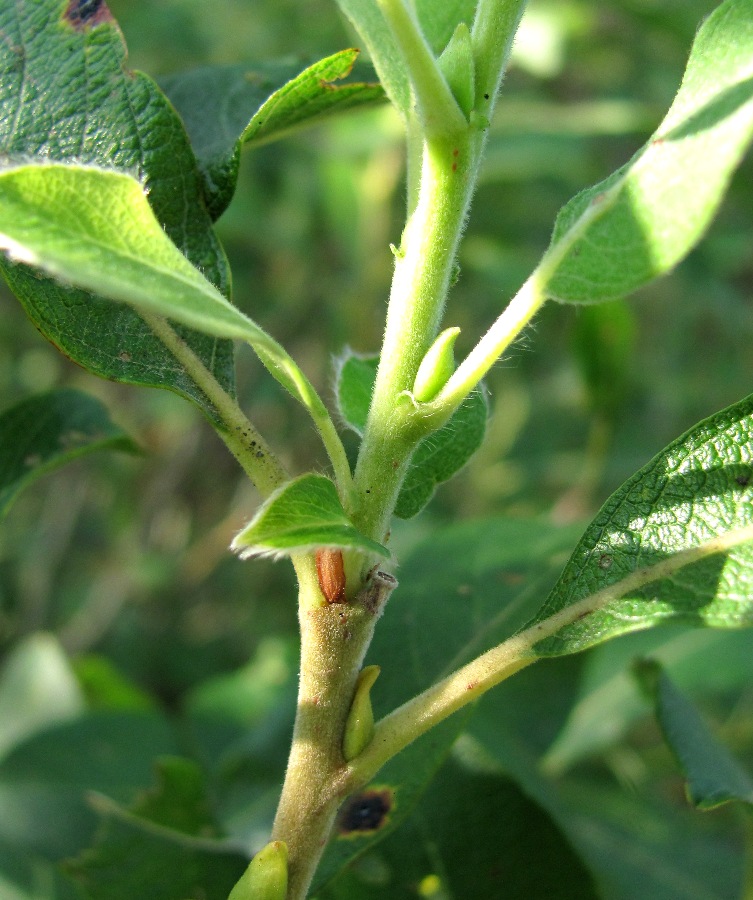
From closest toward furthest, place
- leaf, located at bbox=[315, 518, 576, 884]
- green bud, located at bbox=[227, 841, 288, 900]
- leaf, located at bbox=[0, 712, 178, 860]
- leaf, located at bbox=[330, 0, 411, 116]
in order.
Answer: green bud, located at bbox=[227, 841, 288, 900] → leaf, located at bbox=[330, 0, 411, 116] → leaf, located at bbox=[315, 518, 576, 884] → leaf, located at bbox=[0, 712, 178, 860]

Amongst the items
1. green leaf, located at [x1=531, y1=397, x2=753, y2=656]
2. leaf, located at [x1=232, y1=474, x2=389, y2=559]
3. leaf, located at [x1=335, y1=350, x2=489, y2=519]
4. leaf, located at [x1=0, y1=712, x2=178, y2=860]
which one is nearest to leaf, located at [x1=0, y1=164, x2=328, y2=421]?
leaf, located at [x1=232, y1=474, x2=389, y2=559]

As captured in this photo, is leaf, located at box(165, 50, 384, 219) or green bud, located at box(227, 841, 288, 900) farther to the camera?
leaf, located at box(165, 50, 384, 219)

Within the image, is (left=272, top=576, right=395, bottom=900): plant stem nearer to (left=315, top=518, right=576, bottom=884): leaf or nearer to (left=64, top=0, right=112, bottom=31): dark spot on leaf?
(left=315, top=518, right=576, bottom=884): leaf

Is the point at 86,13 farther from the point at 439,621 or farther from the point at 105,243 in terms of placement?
the point at 439,621

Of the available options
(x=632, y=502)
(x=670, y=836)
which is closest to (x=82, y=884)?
(x=632, y=502)

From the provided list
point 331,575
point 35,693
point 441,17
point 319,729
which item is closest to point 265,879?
point 319,729

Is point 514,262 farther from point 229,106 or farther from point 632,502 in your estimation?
point 632,502
